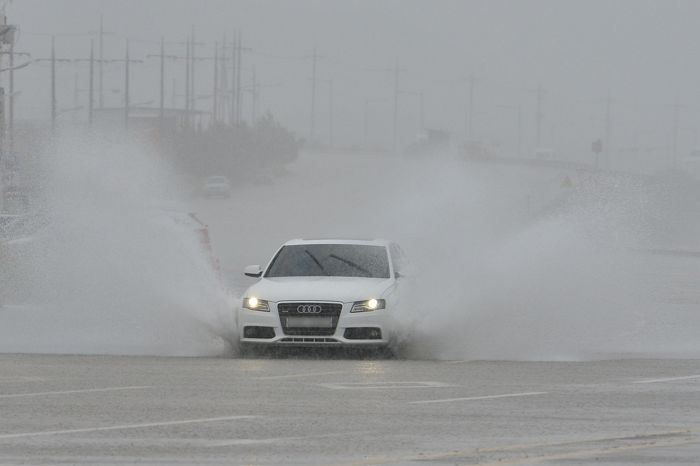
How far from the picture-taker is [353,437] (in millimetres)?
11070

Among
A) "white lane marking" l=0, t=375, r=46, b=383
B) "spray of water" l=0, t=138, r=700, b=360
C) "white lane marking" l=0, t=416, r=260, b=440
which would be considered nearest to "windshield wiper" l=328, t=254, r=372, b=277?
"spray of water" l=0, t=138, r=700, b=360

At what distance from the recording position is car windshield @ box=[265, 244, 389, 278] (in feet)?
64.8

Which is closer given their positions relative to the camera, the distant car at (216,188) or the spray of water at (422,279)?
the spray of water at (422,279)

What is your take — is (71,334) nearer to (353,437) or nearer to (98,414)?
(98,414)

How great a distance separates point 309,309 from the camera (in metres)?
18.4

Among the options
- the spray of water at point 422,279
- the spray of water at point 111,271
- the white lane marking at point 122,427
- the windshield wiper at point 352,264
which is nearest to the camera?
the white lane marking at point 122,427

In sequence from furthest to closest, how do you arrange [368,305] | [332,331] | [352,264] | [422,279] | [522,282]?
[522,282] < [422,279] < [352,264] < [368,305] < [332,331]

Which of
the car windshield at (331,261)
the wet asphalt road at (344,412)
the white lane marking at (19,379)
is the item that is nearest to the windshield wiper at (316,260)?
the car windshield at (331,261)

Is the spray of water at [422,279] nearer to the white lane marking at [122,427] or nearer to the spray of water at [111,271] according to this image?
the spray of water at [111,271]

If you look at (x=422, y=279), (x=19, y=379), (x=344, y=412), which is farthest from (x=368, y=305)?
(x=344, y=412)

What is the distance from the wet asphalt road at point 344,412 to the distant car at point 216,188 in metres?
92.7

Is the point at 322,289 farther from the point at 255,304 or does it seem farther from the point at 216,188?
the point at 216,188

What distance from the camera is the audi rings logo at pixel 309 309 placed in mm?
18375

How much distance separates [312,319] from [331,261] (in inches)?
69.9
